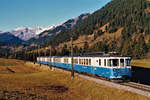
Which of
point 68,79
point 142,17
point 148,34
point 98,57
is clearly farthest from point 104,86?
point 142,17

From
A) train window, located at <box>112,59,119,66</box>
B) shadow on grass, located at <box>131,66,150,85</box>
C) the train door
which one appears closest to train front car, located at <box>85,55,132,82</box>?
train window, located at <box>112,59,119,66</box>

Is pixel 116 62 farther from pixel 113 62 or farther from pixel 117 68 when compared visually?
pixel 117 68

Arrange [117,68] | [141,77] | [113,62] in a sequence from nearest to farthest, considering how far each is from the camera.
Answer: [117,68], [113,62], [141,77]

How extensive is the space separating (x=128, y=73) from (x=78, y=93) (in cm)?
733

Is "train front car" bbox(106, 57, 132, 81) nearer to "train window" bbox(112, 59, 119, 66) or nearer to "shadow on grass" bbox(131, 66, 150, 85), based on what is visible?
"train window" bbox(112, 59, 119, 66)

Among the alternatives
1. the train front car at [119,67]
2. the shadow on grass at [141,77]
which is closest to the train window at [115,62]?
the train front car at [119,67]

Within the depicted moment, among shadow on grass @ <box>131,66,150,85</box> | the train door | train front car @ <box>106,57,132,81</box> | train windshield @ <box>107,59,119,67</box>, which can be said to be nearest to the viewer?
train front car @ <box>106,57,132,81</box>

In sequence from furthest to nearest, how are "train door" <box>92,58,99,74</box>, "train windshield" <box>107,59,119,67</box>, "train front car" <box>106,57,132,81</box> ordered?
"train door" <box>92,58,99,74</box> < "train windshield" <box>107,59,119,67</box> < "train front car" <box>106,57,132,81</box>

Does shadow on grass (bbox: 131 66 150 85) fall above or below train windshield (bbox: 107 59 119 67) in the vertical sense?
below

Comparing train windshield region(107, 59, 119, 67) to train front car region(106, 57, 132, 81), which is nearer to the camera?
train front car region(106, 57, 132, 81)

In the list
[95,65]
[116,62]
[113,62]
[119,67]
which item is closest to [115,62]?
[116,62]

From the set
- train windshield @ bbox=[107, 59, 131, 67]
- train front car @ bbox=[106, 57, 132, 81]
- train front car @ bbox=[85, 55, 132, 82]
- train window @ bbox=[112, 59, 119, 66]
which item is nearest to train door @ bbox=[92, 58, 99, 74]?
train front car @ bbox=[85, 55, 132, 82]

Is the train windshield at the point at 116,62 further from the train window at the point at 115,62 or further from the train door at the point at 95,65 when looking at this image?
the train door at the point at 95,65

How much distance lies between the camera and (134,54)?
340 ft
